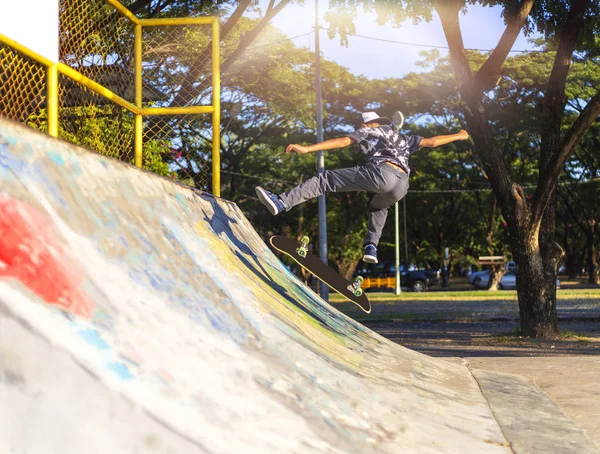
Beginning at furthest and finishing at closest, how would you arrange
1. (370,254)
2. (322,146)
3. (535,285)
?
(535,285)
(370,254)
(322,146)

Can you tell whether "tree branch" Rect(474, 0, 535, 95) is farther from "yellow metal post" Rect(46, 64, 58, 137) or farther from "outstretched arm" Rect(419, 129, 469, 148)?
"yellow metal post" Rect(46, 64, 58, 137)

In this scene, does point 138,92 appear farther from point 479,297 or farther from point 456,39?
point 479,297

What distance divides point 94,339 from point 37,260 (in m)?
0.39

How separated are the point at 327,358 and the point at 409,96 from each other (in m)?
28.6

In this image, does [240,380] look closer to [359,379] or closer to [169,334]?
[169,334]

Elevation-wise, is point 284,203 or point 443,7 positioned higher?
point 443,7

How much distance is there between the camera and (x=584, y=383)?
20.4ft

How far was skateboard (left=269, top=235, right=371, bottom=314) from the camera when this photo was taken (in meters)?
7.47

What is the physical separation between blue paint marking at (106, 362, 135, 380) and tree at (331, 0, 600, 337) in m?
10.1

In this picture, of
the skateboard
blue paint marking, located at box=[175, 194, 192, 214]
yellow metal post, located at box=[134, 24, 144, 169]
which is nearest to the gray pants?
the skateboard

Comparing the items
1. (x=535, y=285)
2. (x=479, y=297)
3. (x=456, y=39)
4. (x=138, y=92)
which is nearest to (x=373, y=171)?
(x=138, y=92)

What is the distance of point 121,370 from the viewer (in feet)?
8.47

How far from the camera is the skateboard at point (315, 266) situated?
7473mm

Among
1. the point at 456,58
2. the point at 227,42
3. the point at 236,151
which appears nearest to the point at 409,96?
the point at 236,151
